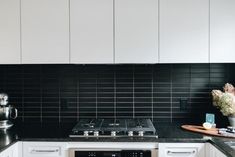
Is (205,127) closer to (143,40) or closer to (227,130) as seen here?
(227,130)

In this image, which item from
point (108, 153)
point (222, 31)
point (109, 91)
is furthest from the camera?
point (109, 91)

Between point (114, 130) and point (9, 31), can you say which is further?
point (9, 31)

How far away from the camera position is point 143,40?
2590 millimetres

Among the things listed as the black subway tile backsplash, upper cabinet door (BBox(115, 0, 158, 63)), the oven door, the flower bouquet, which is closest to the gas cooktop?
the oven door

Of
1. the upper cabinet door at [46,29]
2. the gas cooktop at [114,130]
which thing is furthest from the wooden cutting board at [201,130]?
the upper cabinet door at [46,29]

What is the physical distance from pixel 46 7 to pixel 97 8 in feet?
1.50

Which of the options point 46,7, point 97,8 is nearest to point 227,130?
point 97,8

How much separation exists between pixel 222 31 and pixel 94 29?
3.72 ft

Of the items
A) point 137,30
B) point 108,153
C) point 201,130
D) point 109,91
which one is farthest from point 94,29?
point 201,130

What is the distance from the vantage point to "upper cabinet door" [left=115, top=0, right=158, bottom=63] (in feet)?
8.49

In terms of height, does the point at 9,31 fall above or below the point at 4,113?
above

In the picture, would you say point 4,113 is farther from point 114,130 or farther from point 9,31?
point 114,130

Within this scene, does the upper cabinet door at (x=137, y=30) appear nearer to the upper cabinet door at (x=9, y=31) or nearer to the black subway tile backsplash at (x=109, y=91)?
the black subway tile backsplash at (x=109, y=91)

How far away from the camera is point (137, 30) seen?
259 cm
